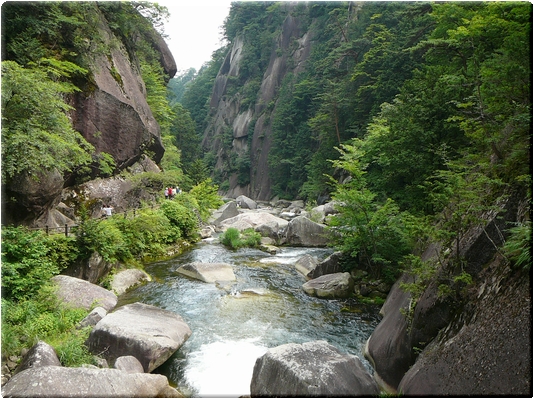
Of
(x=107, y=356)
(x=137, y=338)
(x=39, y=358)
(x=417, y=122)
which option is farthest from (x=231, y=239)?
(x=39, y=358)

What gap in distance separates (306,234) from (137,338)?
49.3 feet

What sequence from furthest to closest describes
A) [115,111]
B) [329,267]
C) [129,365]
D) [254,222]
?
1. [254,222]
2. [115,111]
3. [329,267]
4. [129,365]

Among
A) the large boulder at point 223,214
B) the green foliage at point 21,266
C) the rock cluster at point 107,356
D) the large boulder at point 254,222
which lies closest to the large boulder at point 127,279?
the rock cluster at point 107,356

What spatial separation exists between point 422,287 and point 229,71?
68.5 meters

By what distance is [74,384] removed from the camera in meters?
5.92

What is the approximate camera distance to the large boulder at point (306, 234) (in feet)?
72.0

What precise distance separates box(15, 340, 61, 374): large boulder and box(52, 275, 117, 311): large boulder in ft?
9.10

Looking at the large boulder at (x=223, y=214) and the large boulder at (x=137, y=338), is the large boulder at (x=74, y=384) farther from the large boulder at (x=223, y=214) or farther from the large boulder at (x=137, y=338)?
the large boulder at (x=223, y=214)

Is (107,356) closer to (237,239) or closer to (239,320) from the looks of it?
(239,320)

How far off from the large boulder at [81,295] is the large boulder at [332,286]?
22.0 ft

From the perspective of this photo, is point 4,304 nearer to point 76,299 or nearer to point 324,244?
point 76,299

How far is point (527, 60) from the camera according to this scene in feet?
24.9

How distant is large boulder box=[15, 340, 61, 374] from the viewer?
6.55 metres

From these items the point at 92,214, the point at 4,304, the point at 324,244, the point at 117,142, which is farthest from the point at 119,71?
the point at 4,304
